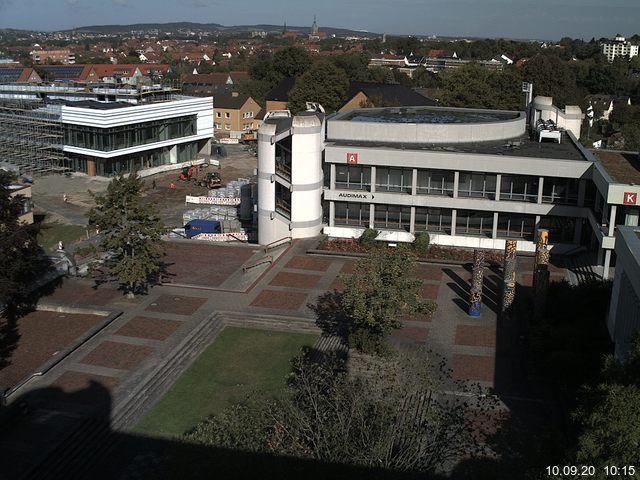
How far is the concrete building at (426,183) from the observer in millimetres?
38500

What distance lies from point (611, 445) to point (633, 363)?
2331 millimetres

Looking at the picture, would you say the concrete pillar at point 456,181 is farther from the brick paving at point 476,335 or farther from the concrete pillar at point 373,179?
the brick paving at point 476,335

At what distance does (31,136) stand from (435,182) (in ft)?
136

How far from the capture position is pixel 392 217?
4144 centimetres

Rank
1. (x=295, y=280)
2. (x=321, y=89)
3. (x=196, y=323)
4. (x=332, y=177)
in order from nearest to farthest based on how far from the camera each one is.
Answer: (x=196, y=323) < (x=295, y=280) < (x=332, y=177) < (x=321, y=89)

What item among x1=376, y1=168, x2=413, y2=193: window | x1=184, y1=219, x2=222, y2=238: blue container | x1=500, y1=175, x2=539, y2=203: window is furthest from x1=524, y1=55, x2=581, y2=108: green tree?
x1=184, y1=219, x2=222, y2=238: blue container

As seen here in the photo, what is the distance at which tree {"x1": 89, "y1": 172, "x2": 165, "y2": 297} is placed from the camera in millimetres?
30362

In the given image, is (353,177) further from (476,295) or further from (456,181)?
(476,295)

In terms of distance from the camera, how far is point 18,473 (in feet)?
63.8

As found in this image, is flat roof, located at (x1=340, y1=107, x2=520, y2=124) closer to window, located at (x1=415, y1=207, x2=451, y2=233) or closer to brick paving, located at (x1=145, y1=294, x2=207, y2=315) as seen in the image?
window, located at (x1=415, y1=207, x2=451, y2=233)

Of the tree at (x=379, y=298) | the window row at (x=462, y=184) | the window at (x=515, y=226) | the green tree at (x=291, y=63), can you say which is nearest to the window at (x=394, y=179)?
the window row at (x=462, y=184)

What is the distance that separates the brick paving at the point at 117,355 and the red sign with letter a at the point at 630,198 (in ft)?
70.8

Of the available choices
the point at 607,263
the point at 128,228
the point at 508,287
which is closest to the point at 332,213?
the point at 508,287

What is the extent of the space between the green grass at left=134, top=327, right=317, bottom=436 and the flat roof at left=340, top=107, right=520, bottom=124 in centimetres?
2028
